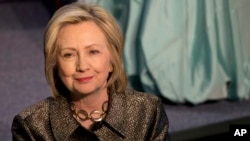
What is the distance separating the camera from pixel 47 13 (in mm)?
3574

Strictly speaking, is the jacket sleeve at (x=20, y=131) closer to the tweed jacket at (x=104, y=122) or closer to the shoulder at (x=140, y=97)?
the tweed jacket at (x=104, y=122)

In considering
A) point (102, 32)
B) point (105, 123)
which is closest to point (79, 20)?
point (102, 32)

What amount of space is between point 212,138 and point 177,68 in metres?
0.34

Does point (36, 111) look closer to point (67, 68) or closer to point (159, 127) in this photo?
point (67, 68)

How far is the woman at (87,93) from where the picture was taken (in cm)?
106

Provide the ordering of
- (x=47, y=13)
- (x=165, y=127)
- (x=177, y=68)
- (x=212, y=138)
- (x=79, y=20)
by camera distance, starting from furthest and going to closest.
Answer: (x=47, y=13)
(x=177, y=68)
(x=212, y=138)
(x=165, y=127)
(x=79, y=20)

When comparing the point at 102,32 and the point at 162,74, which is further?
the point at 162,74

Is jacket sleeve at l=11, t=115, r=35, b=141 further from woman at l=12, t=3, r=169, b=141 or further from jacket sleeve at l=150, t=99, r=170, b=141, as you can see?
jacket sleeve at l=150, t=99, r=170, b=141

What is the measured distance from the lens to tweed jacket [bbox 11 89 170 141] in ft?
3.64

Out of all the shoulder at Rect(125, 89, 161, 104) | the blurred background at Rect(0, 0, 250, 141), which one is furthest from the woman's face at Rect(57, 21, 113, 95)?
the blurred background at Rect(0, 0, 250, 141)

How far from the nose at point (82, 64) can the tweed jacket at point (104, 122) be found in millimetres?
126

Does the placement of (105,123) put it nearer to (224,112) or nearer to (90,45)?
(90,45)

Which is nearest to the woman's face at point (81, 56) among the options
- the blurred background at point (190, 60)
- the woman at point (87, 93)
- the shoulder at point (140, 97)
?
the woman at point (87, 93)

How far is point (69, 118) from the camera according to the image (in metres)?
1.11
